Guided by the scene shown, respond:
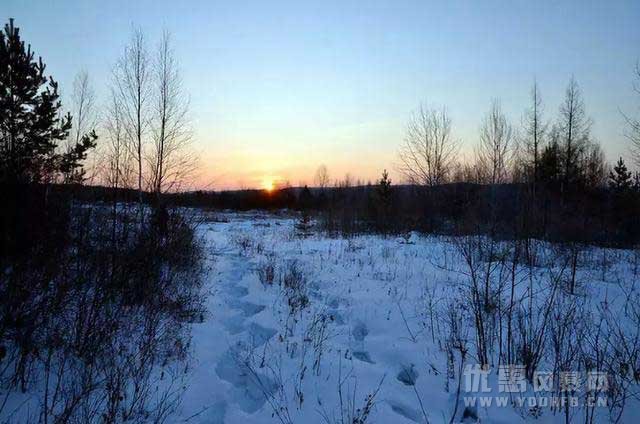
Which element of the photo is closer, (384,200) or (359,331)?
(359,331)

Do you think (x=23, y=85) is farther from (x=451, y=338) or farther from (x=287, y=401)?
(x=451, y=338)

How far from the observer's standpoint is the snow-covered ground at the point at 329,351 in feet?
9.07

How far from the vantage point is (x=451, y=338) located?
3.87 m

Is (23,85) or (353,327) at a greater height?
(23,85)

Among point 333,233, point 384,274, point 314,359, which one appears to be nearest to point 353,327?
point 314,359

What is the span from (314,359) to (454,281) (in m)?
4.48

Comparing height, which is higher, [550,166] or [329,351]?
[550,166]

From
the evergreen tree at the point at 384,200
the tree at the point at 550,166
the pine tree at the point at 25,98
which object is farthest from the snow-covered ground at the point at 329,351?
the tree at the point at 550,166

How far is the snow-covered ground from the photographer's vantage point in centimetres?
276

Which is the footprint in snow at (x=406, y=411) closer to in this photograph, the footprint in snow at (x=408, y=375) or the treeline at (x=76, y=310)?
the footprint in snow at (x=408, y=375)

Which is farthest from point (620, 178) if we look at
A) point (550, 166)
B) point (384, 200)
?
point (384, 200)

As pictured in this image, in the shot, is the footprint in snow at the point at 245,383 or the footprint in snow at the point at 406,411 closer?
the footprint in snow at the point at 406,411

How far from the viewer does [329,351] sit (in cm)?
381

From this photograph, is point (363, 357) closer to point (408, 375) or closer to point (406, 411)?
point (408, 375)
